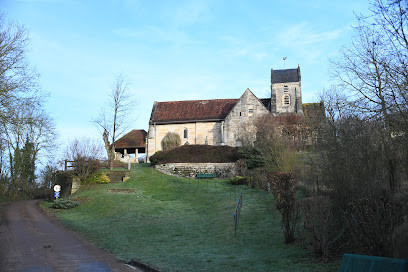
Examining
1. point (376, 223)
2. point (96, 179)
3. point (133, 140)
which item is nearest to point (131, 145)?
point (133, 140)

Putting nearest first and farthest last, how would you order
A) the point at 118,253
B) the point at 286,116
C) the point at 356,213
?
the point at 356,213 → the point at 118,253 → the point at 286,116

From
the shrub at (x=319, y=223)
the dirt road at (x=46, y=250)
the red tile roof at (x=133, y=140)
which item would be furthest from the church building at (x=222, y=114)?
the shrub at (x=319, y=223)

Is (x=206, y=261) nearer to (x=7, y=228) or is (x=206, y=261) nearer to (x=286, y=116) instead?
(x=7, y=228)

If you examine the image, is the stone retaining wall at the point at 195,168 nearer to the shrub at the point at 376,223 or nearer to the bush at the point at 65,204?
the bush at the point at 65,204

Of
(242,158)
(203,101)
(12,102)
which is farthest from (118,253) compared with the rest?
(203,101)

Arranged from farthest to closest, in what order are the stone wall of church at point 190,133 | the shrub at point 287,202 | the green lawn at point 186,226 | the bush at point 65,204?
the stone wall of church at point 190,133 < the bush at point 65,204 < the shrub at point 287,202 < the green lawn at point 186,226

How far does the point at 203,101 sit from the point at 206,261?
40369 millimetres

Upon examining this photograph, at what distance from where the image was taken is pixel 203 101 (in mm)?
51469

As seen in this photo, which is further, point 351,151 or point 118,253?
point 118,253

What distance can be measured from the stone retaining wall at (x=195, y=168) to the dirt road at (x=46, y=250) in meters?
15.2

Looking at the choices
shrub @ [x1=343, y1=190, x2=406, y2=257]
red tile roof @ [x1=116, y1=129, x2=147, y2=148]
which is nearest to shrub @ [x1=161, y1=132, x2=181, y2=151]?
red tile roof @ [x1=116, y1=129, x2=147, y2=148]

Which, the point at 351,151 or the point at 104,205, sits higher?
the point at 351,151

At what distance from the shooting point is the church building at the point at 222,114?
46.1m

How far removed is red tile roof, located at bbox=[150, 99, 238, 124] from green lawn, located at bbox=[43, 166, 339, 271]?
697 inches
